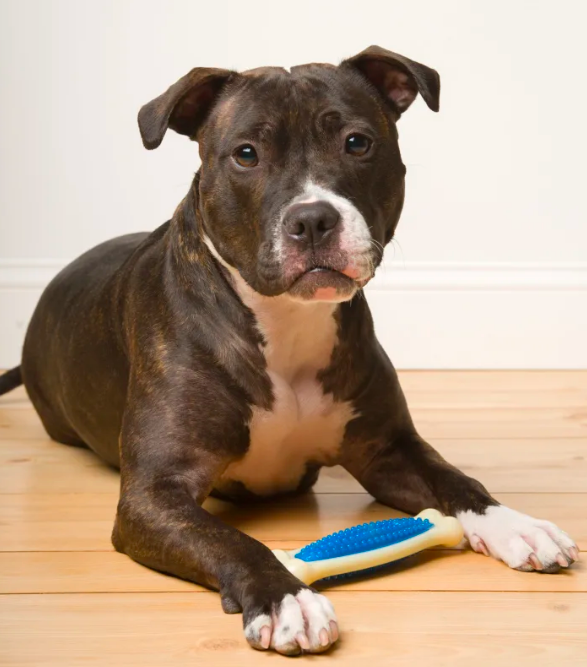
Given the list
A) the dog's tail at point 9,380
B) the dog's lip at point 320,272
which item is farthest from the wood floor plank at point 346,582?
the dog's tail at point 9,380

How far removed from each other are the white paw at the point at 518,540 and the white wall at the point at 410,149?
2599mm

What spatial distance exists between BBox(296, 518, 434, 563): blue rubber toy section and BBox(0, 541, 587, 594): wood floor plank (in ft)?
0.26

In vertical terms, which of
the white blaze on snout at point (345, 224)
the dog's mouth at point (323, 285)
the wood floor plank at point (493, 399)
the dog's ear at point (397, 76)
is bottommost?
the wood floor plank at point (493, 399)

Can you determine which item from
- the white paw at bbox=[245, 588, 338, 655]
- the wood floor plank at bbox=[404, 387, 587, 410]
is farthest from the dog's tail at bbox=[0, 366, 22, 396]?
the white paw at bbox=[245, 588, 338, 655]

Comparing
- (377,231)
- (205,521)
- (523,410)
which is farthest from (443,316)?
(205,521)

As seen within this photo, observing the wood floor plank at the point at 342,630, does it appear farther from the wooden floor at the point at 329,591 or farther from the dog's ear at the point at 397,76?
the dog's ear at the point at 397,76

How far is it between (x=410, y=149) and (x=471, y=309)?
83 centimetres

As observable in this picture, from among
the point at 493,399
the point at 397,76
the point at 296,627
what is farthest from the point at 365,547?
the point at 493,399

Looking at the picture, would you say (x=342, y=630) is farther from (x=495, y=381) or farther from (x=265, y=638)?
(x=495, y=381)

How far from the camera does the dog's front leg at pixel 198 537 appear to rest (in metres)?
2.26

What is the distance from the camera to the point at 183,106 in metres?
3.07

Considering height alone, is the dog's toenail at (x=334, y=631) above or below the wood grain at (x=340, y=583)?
above

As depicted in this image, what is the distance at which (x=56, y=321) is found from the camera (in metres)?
3.96

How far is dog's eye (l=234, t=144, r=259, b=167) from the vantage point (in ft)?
9.39
